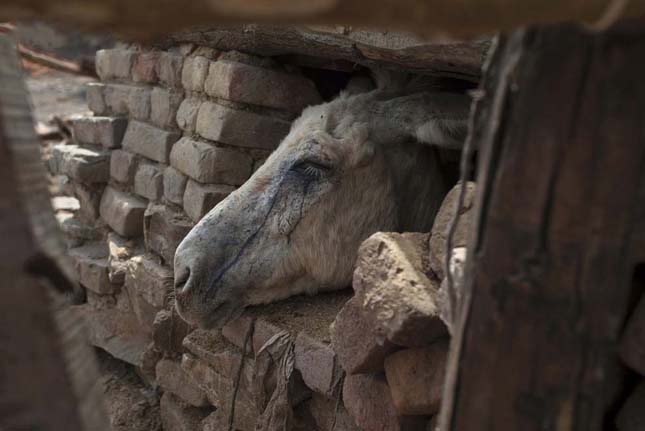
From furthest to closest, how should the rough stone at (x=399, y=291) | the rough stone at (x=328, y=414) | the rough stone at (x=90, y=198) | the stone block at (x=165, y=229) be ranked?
the rough stone at (x=90, y=198), the stone block at (x=165, y=229), the rough stone at (x=328, y=414), the rough stone at (x=399, y=291)

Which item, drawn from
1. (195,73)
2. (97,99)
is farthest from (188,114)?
(97,99)

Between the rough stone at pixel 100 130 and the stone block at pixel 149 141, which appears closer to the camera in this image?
the stone block at pixel 149 141

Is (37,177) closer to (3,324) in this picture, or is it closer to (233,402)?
(3,324)

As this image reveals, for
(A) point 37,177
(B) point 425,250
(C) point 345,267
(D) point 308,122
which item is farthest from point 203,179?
(A) point 37,177

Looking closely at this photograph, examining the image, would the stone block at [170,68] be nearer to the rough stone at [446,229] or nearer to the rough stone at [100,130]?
the rough stone at [100,130]

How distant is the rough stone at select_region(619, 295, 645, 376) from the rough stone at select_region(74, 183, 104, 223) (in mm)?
3200

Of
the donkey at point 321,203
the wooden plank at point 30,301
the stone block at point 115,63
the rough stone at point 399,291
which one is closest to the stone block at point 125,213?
the stone block at point 115,63

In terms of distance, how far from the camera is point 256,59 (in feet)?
10.5

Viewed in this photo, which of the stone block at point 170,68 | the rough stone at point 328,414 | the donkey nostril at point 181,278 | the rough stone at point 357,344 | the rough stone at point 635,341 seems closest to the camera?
the rough stone at point 635,341

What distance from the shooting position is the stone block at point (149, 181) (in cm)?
355

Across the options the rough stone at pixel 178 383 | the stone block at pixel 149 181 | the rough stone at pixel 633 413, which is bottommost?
the rough stone at pixel 178 383

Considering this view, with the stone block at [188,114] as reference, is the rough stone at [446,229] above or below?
below

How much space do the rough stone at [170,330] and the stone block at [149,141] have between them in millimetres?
819

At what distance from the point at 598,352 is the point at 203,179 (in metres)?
2.41
